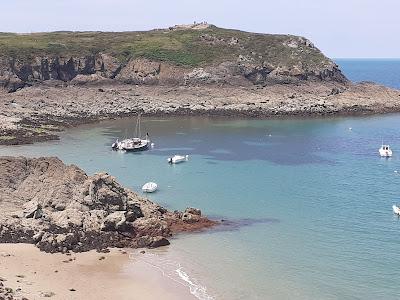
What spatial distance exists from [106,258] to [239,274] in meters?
8.15

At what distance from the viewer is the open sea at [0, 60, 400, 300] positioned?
109 feet

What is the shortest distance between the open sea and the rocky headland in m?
11.7

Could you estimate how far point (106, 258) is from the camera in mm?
35719

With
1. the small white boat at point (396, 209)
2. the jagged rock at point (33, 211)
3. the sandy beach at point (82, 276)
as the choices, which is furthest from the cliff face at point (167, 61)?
the sandy beach at point (82, 276)

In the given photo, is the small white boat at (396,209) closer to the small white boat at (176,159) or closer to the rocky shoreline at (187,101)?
the small white boat at (176,159)

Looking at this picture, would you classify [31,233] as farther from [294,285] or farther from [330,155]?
[330,155]

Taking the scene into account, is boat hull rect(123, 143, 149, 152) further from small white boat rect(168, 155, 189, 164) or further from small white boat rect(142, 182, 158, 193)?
small white boat rect(142, 182, 158, 193)

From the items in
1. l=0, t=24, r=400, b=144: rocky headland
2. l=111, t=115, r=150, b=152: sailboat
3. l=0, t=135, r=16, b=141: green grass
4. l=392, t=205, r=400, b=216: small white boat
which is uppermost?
l=0, t=24, r=400, b=144: rocky headland

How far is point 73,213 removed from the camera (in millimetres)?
39688

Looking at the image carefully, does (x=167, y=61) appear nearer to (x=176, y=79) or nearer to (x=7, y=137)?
(x=176, y=79)

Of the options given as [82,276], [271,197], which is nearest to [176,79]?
[271,197]

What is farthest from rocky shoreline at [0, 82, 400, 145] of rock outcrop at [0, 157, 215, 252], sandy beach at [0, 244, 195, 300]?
sandy beach at [0, 244, 195, 300]

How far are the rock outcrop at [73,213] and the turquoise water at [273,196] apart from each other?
2813mm

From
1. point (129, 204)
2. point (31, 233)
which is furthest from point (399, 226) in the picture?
point (31, 233)
